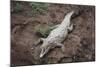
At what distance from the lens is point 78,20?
2543 millimetres

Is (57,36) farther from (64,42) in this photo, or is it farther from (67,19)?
(67,19)

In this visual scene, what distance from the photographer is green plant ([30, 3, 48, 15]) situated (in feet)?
7.66

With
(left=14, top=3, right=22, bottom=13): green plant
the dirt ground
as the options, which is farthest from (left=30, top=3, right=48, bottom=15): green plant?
(left=14, top=3, right=22, bottom=13): green plant

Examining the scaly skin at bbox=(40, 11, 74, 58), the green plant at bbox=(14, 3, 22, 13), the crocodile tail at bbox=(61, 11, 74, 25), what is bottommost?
the scaly skin at bbox=(40, 11, 74, 58)

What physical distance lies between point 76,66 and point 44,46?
0.55 metres

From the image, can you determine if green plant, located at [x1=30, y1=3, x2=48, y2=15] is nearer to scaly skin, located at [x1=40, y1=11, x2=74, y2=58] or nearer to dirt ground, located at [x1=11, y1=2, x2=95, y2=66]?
dirt ground, located at [x1=11, y1=2, x2=95, y2=66]

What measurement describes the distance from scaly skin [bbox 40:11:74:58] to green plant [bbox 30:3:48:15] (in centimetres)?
30

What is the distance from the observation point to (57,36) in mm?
2414

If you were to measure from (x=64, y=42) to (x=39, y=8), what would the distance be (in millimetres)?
560

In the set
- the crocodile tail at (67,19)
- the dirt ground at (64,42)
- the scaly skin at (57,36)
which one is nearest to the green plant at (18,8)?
the dirt ground at (64,42)

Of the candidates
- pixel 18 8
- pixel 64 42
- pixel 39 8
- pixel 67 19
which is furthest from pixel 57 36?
pixel 18 8

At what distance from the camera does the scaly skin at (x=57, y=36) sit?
2.37 metres
